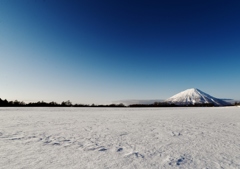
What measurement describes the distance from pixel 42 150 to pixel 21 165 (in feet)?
2.91

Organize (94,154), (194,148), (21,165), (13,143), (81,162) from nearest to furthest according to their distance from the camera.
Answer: (21,165), (81,162), (94,154), (194,148), (13,143)

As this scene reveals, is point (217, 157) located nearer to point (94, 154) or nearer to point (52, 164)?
point (94, 154)

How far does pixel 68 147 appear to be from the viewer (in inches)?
151

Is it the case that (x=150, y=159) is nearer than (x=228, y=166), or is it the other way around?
(x=228, y=166)

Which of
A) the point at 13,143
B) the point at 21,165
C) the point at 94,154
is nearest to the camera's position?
the point at 21,165

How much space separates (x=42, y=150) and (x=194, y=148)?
3.78 meters

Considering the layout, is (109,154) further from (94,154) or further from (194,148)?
(194,148)

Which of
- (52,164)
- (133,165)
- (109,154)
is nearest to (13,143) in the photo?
(52,164)

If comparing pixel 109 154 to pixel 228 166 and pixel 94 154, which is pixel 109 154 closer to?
pixel 94 154

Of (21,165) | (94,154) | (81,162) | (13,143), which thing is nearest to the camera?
(21,165)

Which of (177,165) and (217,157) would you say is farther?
(217,157)

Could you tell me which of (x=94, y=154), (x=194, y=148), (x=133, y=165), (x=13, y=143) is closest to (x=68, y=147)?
(x=94, y=154)

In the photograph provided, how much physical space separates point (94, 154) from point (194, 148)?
8.31 feet

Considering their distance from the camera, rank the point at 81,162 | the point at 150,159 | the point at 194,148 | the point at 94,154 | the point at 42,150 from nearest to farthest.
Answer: the point at 81,162, the point at 150,159, the point at 94,154, the point at 42,150, the point at 194,148
